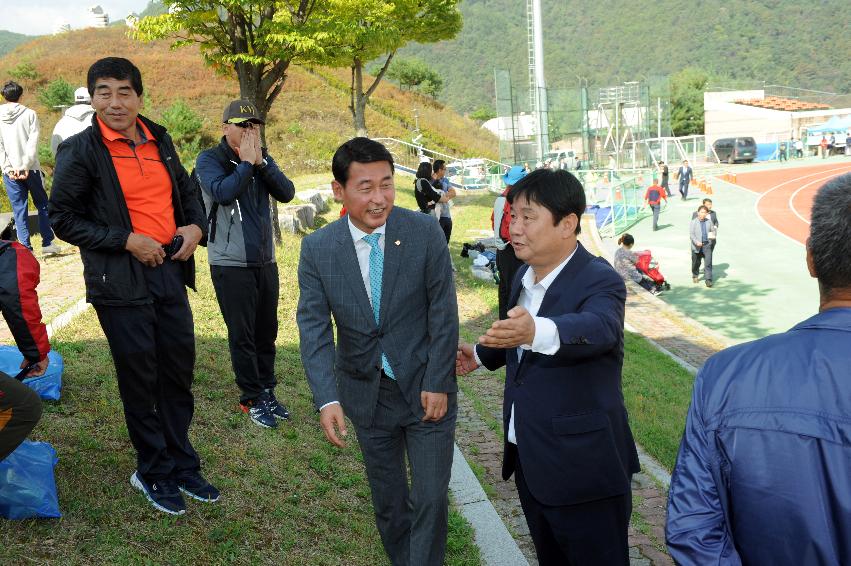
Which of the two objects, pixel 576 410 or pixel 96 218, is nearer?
pixel 576 410

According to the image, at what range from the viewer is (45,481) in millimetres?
3900

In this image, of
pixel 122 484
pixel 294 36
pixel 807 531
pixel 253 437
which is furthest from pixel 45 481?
pixel 294 36

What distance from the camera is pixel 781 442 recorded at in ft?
5.78

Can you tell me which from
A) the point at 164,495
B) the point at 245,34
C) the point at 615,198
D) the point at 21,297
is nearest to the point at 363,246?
the point at 21,297

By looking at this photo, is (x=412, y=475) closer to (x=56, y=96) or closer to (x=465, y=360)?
(x=465, y=360)

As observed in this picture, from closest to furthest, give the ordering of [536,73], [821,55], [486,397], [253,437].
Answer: [253,437]
[486,397]
[536,73]
[821,55]

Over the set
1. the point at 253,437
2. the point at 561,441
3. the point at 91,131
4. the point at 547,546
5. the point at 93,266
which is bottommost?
the point at 253,437

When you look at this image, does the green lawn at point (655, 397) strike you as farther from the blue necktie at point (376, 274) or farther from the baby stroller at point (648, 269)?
the baby stroller at point (648, 269)

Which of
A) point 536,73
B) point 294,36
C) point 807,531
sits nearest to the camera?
point 807,531

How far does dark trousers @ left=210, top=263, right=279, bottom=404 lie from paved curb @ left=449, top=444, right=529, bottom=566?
5.42 feet

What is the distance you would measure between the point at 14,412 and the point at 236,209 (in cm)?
251

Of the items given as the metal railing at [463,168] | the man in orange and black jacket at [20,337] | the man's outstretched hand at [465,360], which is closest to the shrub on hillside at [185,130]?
the metal railing at [463,168]

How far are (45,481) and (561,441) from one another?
2.71 metres

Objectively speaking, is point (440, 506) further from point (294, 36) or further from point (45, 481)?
point (294, 36)
